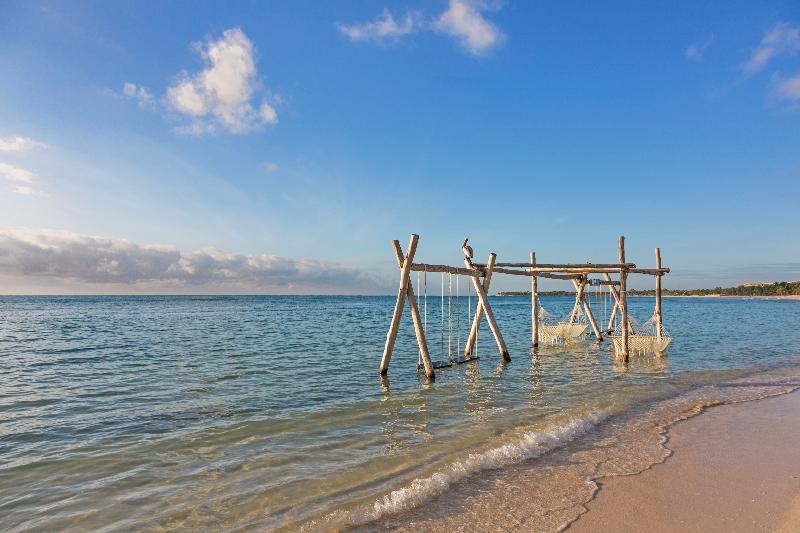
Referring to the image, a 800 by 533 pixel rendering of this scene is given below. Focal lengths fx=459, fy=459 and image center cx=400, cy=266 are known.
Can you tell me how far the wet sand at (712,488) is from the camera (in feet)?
15.1

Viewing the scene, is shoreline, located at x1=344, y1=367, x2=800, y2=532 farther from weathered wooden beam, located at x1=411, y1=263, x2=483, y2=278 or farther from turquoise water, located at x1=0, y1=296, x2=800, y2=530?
weathered wooden beam, located at x1=411, y1=263, x2=483, y2=278

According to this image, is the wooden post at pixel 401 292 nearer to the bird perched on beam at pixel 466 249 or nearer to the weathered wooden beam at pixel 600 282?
the bird perched on beam at pixel 466 249

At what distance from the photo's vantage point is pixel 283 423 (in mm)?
8375

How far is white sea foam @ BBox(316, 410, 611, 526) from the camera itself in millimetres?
4946

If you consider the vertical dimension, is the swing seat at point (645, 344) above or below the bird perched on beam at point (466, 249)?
below

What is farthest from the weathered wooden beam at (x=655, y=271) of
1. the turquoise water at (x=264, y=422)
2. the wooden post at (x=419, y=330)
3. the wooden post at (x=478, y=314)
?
the wooden post at (x=419, y=330)

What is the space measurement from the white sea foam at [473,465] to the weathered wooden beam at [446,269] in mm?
5795

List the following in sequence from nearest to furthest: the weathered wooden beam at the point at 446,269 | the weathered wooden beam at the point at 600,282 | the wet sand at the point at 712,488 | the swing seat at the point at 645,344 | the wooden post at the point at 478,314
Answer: the wet sand at the point at 712,488 < the weathered wooden beam at the point at 446,269 < the wooden post at the point at 478,314 < the swing seat at the point at 645,344 < the weathered wooden beam at the point at 600,282

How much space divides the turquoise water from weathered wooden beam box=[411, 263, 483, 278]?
307 centimetres

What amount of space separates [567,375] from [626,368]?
304 cm

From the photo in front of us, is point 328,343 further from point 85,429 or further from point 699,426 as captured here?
point 699,426

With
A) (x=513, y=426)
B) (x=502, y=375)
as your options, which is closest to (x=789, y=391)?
(x=502, y=375)

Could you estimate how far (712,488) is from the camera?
544 cm

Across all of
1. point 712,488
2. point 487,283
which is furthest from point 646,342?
point 712,488
